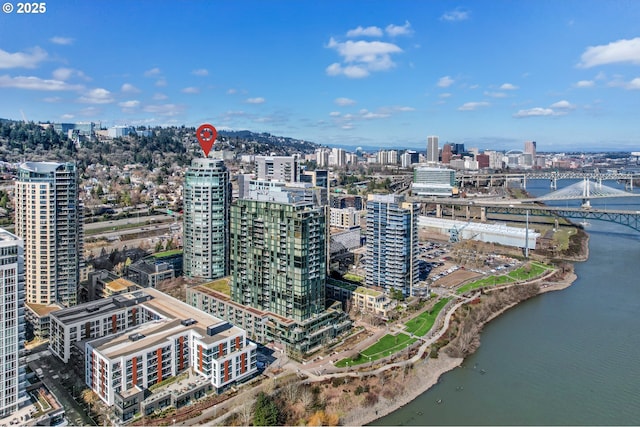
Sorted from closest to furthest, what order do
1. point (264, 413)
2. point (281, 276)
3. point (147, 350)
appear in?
point (264, 413) < point (147, 350) < point (281, 276)

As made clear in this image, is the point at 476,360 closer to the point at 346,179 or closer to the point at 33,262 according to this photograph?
the point at 33,262

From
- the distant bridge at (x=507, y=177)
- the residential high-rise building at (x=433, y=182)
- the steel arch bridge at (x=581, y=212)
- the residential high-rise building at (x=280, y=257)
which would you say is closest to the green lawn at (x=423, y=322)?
the residential high-rise building at (x=280, y=257)

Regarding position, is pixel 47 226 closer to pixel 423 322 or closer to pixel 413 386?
pixel 413 386

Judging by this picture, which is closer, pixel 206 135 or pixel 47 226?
pixel 47 226

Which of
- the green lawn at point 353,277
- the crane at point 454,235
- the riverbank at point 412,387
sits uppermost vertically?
the crane at point 454,235

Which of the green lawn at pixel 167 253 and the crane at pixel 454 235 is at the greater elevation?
the crane at pixel 454 235

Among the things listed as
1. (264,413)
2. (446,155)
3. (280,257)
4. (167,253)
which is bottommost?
(264,413)

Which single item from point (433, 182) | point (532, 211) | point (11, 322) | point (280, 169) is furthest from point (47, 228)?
point (433, 182)

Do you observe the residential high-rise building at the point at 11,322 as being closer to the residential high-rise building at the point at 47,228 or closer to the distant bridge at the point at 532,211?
the residential high-rise building at the point at 47,228
